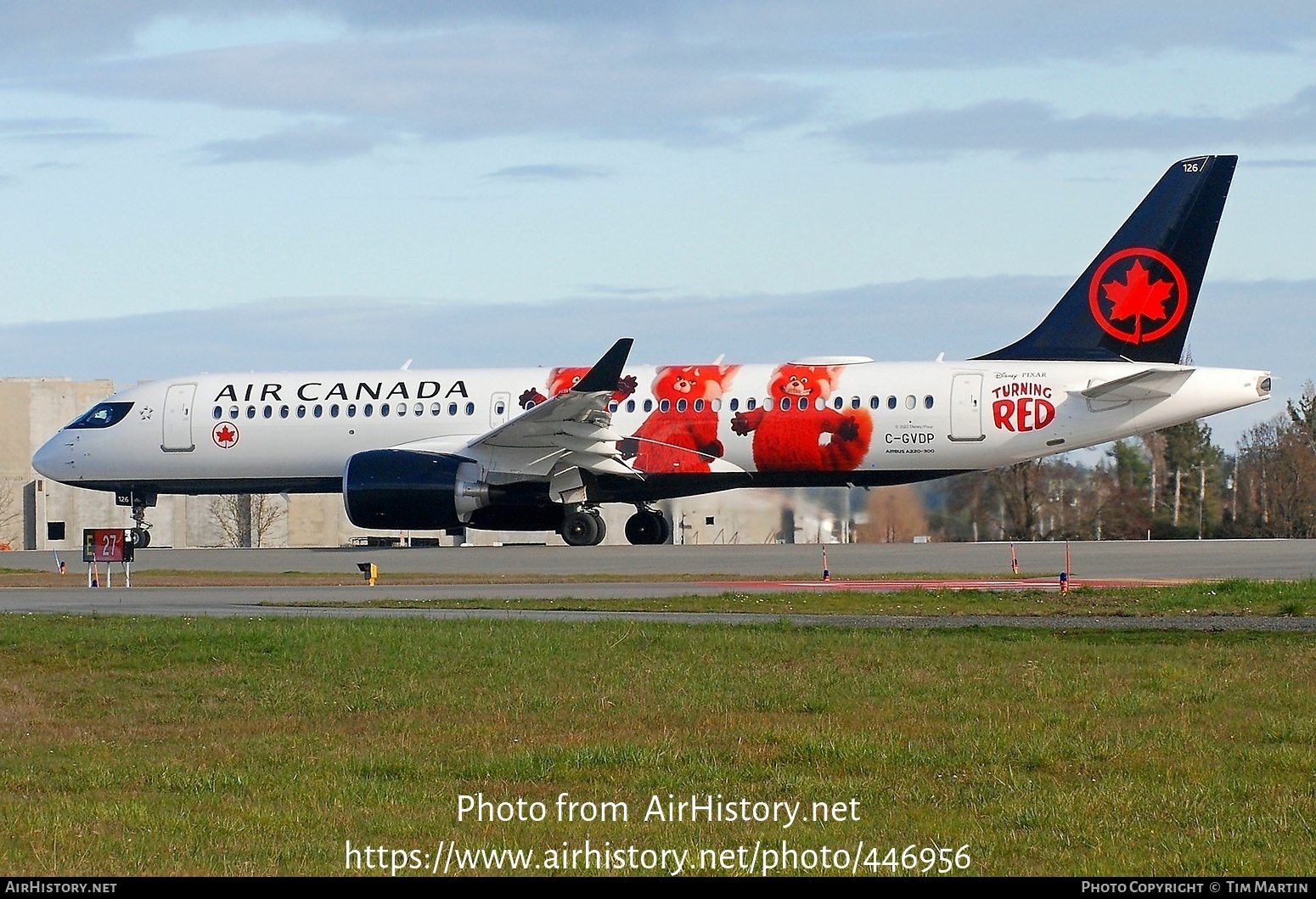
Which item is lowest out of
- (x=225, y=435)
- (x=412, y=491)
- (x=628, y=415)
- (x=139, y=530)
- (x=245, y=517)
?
(x=139, y=530)

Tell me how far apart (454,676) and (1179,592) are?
38.7 ft

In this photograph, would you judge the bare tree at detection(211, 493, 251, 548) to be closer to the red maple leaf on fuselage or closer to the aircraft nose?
the aircraft nose

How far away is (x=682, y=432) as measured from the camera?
35.1 m

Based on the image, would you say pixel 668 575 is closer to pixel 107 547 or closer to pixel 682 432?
pixel 682 432

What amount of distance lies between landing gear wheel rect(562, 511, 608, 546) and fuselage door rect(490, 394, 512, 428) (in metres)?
2.66

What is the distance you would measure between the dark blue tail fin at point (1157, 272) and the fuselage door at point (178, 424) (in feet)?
64.9

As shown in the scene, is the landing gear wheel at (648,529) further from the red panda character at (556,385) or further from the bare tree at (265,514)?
the bare tree at (265,514)

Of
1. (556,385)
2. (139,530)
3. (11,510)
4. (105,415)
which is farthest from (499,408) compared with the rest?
(11,510)

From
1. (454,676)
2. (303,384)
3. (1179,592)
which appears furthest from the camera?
(303,384)

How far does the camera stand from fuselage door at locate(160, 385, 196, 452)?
38.1 m

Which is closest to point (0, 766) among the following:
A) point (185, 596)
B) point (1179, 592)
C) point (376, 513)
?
point (185, 596)

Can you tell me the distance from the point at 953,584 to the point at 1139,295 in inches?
443

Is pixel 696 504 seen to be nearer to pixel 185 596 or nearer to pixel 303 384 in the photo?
pixel 303 384

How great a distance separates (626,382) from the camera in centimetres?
3572
